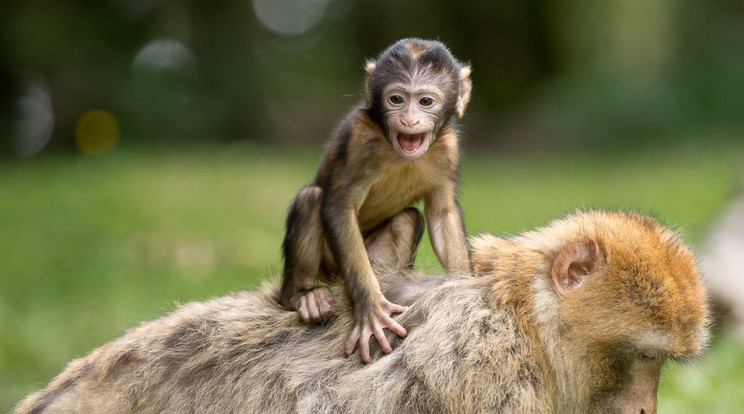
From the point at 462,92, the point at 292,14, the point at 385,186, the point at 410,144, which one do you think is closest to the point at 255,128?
the point at 292,14

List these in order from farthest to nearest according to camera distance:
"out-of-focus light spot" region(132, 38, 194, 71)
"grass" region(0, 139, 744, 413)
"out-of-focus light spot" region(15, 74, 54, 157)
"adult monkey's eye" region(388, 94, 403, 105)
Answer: "out-of-focus light spot" region(132, 38, 194, 71) → "out-of-focus light spot" region(15, 74, 54, 157) → "grass" region(0, 139, 744, 413) → "adult monkey's eye" region(388, 94, 403, 105)

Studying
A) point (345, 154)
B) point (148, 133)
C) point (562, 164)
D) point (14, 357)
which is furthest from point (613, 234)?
point (148, 133)

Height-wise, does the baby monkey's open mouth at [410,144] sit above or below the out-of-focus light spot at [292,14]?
below

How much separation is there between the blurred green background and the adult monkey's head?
355 centimetres

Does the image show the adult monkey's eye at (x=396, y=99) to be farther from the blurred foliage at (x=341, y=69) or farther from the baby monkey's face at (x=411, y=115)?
the blurred foliage at (x=341, y=69)

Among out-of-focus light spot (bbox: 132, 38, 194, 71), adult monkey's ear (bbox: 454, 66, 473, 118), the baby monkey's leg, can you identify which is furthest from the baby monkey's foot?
out-of-focus light spot (bbox: 132, 38, 194, 71)

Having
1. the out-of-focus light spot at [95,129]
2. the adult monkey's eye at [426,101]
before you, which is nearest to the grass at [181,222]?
the adult monkey's eye at [426,101]

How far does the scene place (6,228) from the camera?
12.8 meters

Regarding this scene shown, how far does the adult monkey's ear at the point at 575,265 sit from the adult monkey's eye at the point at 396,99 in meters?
1.21

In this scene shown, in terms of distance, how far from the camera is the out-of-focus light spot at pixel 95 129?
20812 millimetres

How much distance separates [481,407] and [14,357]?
5.84 metres

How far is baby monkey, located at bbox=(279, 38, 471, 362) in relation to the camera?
5141 mm

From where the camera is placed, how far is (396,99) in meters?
5.26

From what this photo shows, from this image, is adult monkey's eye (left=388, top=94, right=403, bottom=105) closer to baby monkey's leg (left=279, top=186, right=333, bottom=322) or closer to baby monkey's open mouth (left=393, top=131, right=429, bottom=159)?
baby monkey's open mouth (left=393, top=131, right=429, bottom=159)
